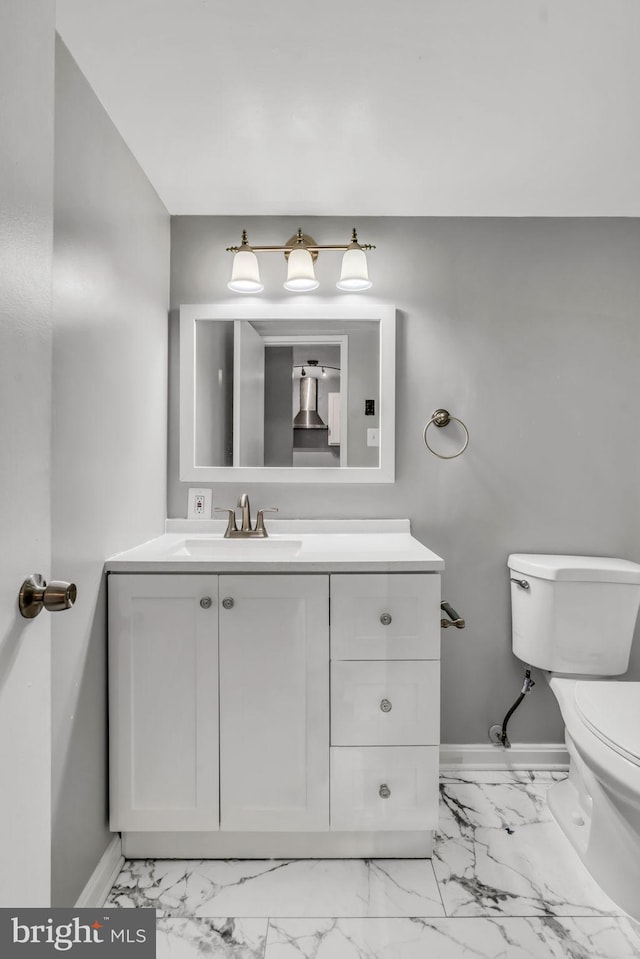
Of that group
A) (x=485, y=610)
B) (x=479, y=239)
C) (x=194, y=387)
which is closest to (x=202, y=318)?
(x=194, y=387)

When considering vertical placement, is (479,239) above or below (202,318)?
above

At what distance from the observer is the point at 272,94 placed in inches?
58.1

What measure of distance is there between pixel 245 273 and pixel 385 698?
1.55 metres

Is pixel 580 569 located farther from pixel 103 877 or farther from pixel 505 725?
pixel 103 877

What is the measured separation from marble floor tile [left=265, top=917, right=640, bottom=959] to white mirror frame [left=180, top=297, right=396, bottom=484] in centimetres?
137

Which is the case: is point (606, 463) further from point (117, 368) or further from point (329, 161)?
point (117, 368)

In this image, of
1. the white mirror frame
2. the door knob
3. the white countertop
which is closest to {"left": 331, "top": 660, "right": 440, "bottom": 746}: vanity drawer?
the white countertop

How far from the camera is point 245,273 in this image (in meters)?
2.03

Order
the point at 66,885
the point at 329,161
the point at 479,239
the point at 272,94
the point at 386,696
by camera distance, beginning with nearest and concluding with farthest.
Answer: the point at 66,885 < the point at 272,94 < the point at 386,696 < the point at 329,161 < the point at 479,239

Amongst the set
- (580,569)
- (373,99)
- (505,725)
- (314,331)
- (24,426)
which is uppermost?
(373,99)

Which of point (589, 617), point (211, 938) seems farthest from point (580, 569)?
point (211, 938)

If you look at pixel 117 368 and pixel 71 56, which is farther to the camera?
pixel 117 368

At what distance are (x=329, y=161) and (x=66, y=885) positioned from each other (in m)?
2.17

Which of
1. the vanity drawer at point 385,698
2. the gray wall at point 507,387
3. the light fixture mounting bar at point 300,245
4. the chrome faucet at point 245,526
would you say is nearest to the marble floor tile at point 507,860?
the gray wall at point 507,387
